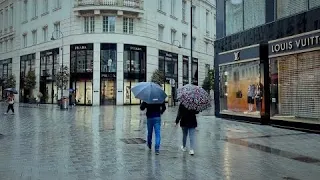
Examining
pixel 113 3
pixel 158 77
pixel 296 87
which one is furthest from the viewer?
pixel 158 77

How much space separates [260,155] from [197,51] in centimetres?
4913

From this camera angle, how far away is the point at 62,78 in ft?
142

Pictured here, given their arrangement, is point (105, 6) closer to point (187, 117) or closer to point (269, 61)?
point (269, 61)

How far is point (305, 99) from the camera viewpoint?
1521 centimetres

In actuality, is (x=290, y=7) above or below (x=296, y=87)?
above

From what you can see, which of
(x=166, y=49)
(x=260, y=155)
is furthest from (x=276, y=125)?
(x=166, y=49)

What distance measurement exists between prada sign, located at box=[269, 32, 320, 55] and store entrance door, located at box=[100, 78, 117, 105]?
28584mm

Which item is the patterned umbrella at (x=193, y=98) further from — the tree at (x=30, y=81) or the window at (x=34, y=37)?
the window at (x=34, y=37)

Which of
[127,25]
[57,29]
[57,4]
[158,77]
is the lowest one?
[158,77]

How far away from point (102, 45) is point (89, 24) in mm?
3119

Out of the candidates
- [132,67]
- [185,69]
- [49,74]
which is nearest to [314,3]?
[132,67]

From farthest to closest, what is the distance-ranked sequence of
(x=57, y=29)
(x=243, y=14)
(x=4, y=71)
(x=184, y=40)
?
1. (x=4, y=71)
2. (x=184, y=40)
3. (x=57, y=29)
4. (x=243, y=14)

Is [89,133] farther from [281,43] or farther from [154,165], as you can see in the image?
[281,43]

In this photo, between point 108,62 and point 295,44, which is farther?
point 108,62
